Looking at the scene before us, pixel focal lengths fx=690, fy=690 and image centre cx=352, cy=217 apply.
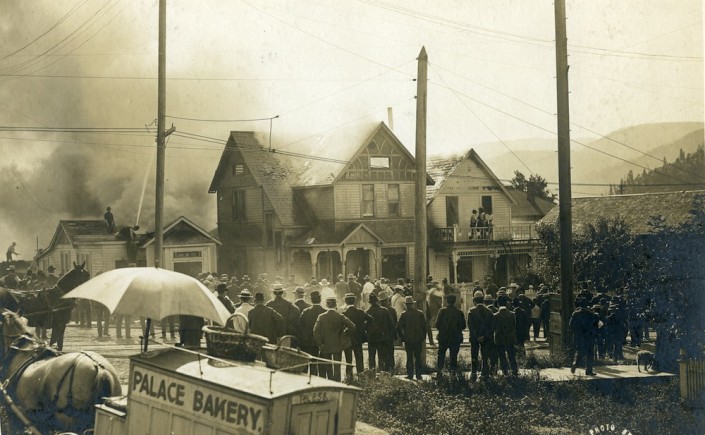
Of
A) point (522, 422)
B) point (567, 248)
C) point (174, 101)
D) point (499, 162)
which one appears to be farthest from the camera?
point (499, 162)

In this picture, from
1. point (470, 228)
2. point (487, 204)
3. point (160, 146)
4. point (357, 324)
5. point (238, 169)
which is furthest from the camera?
point (487, 204)

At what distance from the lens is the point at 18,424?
9648 mm

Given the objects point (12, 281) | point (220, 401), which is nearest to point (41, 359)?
point (220, 401)

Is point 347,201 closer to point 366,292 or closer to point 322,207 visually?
point 322,207

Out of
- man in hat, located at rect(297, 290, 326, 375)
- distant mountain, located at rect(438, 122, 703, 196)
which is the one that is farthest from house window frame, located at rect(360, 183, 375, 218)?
man in hat, located at rect(297, 290, 326, 375)

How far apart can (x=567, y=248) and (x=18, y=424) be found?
12479 millimetres

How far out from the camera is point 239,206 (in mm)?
30156

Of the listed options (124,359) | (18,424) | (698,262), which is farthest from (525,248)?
(18,424)

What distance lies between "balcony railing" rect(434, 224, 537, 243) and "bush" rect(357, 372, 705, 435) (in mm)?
14770

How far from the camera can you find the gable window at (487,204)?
3034 cm

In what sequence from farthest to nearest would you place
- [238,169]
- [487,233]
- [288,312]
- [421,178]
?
[238,169] → [487,233] → [421,178] → [288,312]

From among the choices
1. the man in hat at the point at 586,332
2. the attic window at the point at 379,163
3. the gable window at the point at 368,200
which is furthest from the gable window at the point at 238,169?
the man in hat at the point at 586,332

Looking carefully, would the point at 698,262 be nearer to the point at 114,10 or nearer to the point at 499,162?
the point at 114,10

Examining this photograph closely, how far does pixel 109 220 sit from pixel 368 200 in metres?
13.9
